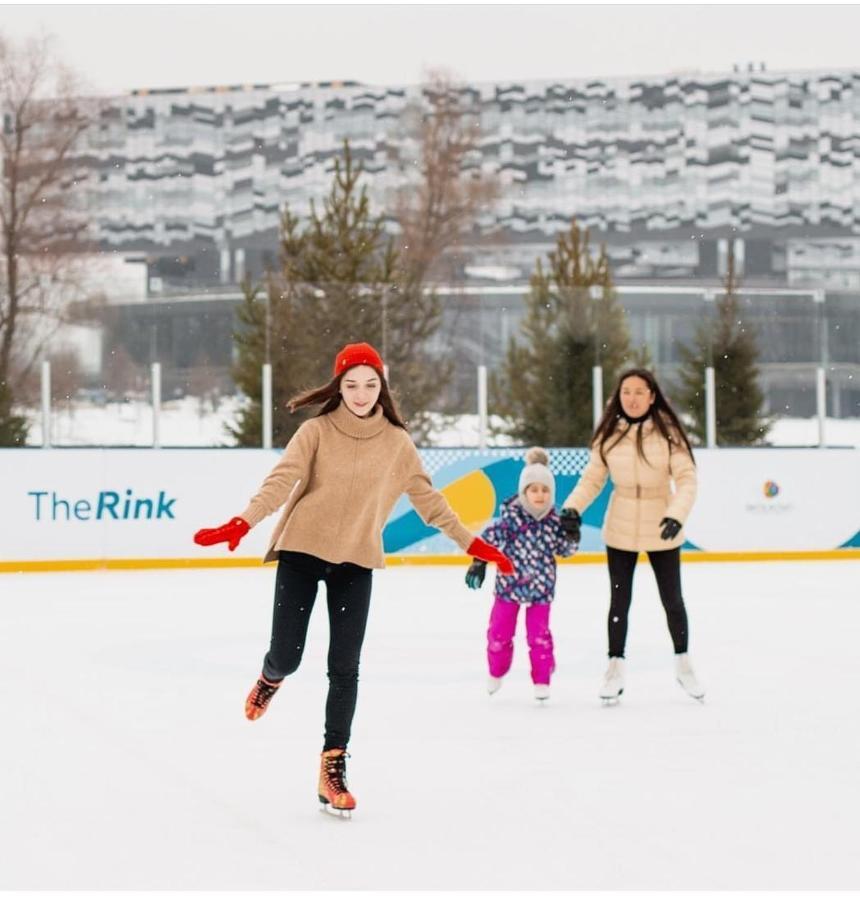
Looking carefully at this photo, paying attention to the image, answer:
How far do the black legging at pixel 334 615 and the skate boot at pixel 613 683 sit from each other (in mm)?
1929

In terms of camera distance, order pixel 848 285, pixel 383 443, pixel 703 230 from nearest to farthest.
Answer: pixel 383 443, pixel 848 285, pixel 703 230

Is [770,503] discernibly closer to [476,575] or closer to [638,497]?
[638,497]

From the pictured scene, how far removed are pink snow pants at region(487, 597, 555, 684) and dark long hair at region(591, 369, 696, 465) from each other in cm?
63

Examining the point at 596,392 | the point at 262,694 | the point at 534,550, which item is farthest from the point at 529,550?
the point at 596,392

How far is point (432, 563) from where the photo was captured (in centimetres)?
1318

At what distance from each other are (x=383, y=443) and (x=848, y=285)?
39.1ft

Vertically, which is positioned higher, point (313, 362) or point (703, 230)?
point (703, 230)

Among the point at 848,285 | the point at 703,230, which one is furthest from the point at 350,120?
the point at 848,285

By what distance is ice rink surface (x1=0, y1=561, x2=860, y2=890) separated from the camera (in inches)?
132

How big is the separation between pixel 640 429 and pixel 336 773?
7.53 ft

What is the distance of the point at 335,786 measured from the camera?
12.7ft

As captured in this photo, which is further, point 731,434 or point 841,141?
point 841,141

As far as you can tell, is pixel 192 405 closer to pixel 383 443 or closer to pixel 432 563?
pixel 432 563

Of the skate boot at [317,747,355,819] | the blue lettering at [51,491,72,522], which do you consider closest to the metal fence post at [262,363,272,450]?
the blue lettering at [51,491,72,522]
